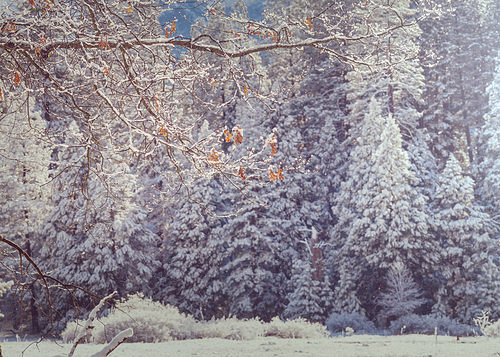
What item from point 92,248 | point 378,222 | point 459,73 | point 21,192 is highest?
point 459,73

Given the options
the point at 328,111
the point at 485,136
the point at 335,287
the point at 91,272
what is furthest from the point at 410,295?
the point at 91,272

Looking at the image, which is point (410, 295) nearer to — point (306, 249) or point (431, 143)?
point (306, 249)

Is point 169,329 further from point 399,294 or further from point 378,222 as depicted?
point 378,222

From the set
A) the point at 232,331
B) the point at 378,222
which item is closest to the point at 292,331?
the point at 232,331

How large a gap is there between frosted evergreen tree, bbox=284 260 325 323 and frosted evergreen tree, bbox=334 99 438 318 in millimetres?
1031

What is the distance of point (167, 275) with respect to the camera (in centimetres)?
1923

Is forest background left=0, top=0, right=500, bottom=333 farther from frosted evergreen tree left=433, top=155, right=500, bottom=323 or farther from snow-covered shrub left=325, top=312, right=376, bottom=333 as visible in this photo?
snow-covered shrub left=325, top=312, right=376, bottom=333

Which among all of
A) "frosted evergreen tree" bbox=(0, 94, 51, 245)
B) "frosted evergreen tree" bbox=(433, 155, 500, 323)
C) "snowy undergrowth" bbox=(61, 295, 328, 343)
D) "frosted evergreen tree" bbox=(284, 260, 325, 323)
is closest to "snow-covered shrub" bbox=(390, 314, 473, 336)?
"frosted evergreen tree" bbox=(433, 155, 500, 323)

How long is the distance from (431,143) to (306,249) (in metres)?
10.5

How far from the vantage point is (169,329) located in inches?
435

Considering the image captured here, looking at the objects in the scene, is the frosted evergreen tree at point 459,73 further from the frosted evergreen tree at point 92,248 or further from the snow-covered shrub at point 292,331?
the frosted evergreen tree at point 92,248

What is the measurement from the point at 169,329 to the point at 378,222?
1063 cm

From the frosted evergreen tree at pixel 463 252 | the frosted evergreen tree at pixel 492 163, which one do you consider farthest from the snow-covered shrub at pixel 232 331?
the frosted evergreen tree at pixel 492 163

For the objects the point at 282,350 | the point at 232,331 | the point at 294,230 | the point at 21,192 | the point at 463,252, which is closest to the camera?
the point at 282,350
